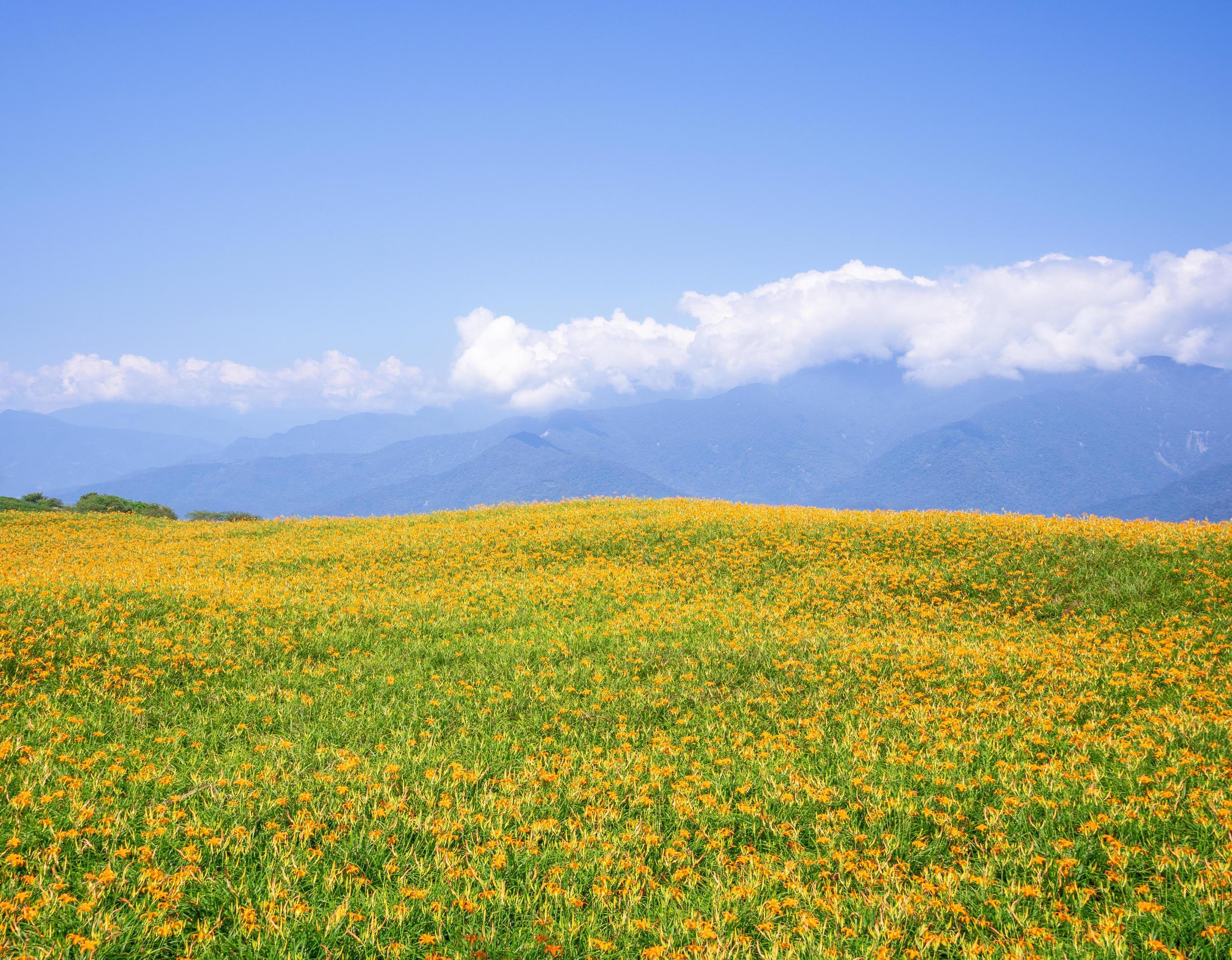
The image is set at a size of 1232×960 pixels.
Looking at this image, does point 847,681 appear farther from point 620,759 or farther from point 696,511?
point 696,511

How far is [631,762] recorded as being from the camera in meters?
7.07

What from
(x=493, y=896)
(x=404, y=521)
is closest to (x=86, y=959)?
(x=493, y=896)

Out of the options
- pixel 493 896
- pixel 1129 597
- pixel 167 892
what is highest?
pixel 167 892

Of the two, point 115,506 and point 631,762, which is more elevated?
point 115,506

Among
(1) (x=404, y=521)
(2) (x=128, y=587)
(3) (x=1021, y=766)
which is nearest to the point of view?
(3) (x=1021, y=766)

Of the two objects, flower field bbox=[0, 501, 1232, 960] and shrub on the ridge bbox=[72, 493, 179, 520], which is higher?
shrub on the ridge bbox=[72, 493, 179, 520]

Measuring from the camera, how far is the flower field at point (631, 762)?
14.1 ft

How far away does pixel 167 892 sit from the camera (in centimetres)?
430

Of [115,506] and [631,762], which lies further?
[115,506]

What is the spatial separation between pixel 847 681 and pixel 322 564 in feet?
50.1

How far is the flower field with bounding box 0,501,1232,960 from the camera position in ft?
14.1

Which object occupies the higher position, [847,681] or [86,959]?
[86,959]

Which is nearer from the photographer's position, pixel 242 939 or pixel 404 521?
pixel 242 939

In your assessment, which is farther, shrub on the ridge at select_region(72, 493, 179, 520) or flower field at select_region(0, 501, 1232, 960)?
shrub on the ridge at select_region(72, 493, 179, 520)
